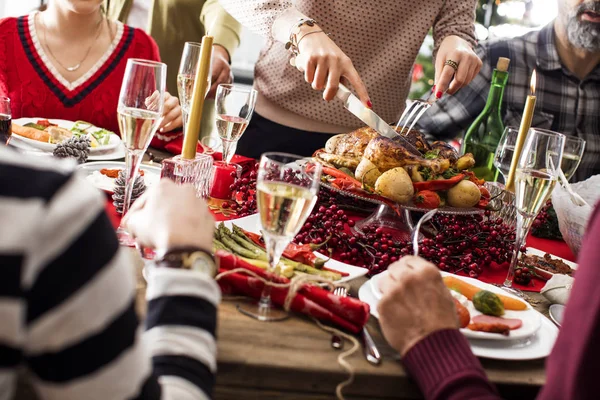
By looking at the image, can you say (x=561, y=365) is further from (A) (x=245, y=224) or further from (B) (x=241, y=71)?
(B) (x=241, y=71)

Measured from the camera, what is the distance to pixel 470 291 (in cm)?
116

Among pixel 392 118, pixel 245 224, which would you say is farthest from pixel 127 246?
pixel 392 118

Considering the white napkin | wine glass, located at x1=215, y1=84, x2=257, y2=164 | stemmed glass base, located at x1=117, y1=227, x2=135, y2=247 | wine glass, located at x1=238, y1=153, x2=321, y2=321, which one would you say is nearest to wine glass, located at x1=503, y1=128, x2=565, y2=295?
the white napkin

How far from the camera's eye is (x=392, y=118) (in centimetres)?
237

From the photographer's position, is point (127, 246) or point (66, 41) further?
point (66, 41)

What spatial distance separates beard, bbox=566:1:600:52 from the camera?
3238 millimetres

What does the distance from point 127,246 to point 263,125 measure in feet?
4.15

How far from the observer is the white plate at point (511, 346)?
99cm

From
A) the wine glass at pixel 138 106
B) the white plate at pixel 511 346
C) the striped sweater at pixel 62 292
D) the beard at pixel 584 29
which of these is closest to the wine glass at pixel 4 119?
the wine glass at pixel 138 106

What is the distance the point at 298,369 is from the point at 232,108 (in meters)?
0.80

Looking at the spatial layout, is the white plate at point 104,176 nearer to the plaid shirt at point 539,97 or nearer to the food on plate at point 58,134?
the food on plate at point 58,134

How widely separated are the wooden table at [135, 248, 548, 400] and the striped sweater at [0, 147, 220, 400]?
28 cm

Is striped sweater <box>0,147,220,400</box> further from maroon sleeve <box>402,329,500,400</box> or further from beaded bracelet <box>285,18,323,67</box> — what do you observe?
beaded bracelet <box>285,18,323,67</box>

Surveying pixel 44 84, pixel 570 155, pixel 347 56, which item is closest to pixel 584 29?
pixel 347 56
